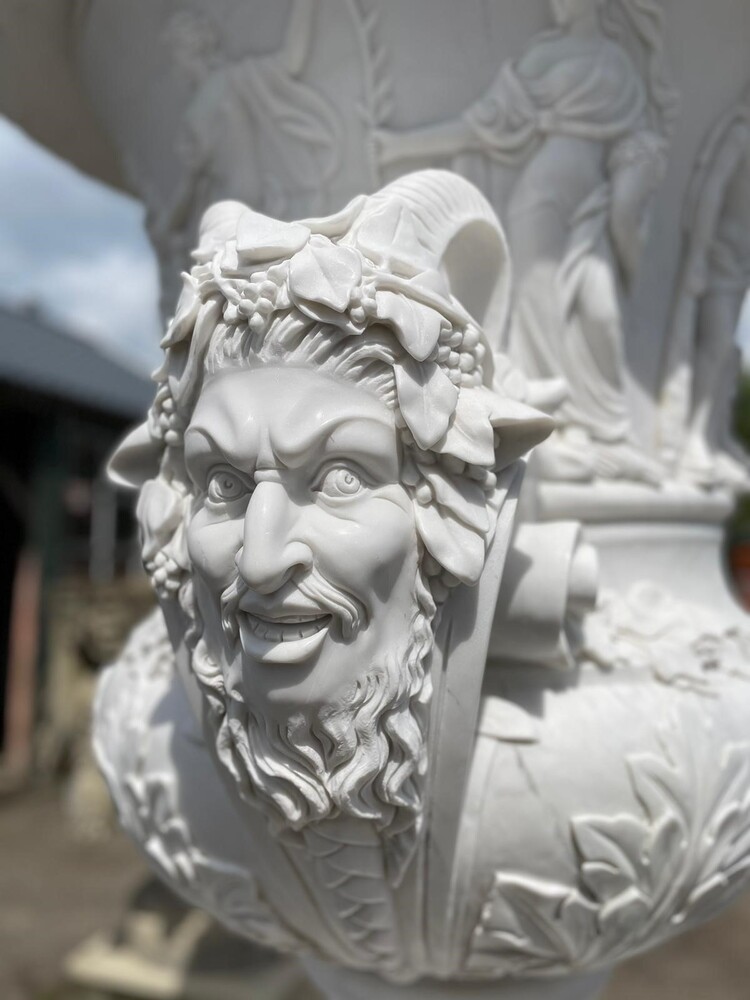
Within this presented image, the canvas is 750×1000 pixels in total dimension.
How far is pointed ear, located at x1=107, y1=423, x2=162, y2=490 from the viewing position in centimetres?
111

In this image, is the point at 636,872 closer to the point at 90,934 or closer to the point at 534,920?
the point at 534,920

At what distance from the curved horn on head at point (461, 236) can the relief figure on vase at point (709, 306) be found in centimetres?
48

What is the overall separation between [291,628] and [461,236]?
0.56m

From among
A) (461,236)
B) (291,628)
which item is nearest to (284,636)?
(291,628)

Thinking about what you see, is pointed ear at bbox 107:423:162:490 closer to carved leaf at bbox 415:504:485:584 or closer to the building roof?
carved leaf at bbox 415:504:485:584

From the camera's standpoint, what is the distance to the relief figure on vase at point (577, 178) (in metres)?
1.34

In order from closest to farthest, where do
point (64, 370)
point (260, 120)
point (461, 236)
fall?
point (461, 236)
point (260, 120)
point (64, 370)

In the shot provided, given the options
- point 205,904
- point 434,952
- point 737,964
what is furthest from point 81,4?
point 737,964

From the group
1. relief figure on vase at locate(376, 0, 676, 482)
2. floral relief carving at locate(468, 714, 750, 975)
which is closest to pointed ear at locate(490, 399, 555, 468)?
relief figure on vase at locate(376, 0, 676, 482)

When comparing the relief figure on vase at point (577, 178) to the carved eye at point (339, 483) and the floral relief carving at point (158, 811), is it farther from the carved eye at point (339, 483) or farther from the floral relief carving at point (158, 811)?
the floral relief carving at point (158, 811)

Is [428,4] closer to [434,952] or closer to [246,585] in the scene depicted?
[246,585]

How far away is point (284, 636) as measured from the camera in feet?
2.92

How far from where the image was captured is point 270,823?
3.39 ft

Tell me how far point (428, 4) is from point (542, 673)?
1042mm
